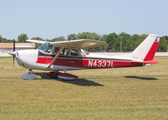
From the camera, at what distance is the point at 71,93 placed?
732cm

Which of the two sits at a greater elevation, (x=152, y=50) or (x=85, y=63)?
(x=152, y=50)

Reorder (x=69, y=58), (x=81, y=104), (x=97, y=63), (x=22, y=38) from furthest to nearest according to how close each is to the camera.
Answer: (x=22, y=38) < (x=97, y=63) < (x=69, y=58) < (x=81, y=104)

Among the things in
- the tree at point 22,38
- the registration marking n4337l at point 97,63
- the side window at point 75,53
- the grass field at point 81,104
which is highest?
the tree at point 22,38

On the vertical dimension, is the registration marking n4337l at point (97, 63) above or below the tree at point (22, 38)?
below

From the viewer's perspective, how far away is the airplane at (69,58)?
33.7 feet

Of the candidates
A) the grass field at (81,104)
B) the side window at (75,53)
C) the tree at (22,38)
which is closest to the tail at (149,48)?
the side window at (75,53)

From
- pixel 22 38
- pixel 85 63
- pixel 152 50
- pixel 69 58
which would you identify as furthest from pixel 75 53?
pixel 22 38

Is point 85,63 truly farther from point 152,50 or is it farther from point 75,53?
point 152,50

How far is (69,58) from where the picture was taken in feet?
35.5

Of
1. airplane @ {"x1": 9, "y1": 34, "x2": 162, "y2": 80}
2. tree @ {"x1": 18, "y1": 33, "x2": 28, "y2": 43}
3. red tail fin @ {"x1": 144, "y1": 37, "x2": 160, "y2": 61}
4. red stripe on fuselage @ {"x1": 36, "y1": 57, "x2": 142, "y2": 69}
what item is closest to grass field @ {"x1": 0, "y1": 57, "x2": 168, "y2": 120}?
airplane @ {"x1": 9, "y1": 34, "x2": 162, "y2": 80}

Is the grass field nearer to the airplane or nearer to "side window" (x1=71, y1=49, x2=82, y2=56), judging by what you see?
the airplane

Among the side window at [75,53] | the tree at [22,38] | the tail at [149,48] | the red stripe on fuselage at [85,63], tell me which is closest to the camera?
the red stripe on fuselage at [85,63]

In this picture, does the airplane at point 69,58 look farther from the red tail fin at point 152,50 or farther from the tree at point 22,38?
the tree at point 22,38

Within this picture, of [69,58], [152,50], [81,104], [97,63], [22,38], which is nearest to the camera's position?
[81,104]
